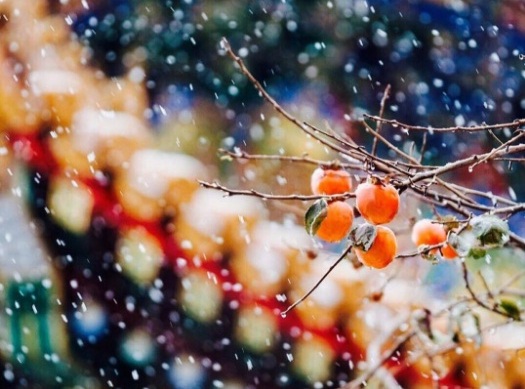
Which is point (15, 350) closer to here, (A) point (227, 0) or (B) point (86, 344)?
(B) point (86, 344)

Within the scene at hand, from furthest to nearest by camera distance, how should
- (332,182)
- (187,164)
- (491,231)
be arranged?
1. (187,164)
2. (332,182)
3. (491,231)

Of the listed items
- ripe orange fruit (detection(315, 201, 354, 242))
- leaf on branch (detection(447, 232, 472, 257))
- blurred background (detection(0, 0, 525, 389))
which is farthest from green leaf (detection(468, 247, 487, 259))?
blurred background (detection(0, 0, 525, 389))

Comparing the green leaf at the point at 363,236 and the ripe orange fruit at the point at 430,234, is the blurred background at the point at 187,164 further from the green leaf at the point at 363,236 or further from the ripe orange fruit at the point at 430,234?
the green leaf at the point at 363,236

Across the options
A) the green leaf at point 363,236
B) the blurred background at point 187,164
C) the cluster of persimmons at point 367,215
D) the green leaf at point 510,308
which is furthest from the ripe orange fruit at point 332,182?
the blurred background at point 187,164

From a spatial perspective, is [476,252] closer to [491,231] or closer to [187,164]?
[491,231]

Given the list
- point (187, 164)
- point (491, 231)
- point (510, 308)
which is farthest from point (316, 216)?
point (187, 164)

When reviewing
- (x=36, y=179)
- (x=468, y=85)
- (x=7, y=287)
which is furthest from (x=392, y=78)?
(x=7, y=287)


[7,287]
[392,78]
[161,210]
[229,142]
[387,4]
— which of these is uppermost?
[387,4]
